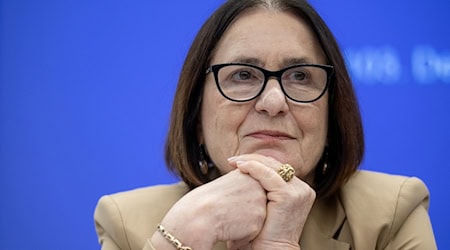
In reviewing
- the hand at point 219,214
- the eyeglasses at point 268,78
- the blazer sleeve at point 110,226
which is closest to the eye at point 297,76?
the eyeglasses at point 268,78

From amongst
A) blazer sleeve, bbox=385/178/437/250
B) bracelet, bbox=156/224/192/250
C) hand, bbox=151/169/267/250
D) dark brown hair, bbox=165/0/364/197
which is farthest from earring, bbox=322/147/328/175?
bracelet, bbox=156/224/192/250

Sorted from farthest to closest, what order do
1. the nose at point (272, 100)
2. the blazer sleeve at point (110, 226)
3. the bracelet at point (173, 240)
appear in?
the blazer sleeve at point (110, 226) < the nose at point (272, 100) < the bracelet at point (173, 240)

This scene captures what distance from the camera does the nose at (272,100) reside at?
3.80ft

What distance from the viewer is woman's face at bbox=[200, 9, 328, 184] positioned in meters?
1.19

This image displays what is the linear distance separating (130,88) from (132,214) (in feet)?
3.01

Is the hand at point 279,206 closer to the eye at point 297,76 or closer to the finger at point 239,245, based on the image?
the finger at point 239,245

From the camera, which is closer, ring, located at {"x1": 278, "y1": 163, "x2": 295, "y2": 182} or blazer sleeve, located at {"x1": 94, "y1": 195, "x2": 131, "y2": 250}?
ring, located at {"x1": 278, "y1": 163, "x2": 295, "y2": 182}

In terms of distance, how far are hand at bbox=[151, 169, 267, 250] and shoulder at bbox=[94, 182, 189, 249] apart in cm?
20

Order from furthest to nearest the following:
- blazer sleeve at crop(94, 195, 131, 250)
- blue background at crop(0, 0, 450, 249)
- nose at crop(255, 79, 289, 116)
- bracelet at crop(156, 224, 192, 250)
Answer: blue background at crop(0, 0, 450, 249) → blazer sleeve at crop(94, 195, 131, 250) → nose at crop(255, 79, 289, 116) → bracelet at crop(156, 224, 192, 250)

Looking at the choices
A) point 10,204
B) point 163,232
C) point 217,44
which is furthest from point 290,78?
point 10,204

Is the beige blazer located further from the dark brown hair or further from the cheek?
the cheek

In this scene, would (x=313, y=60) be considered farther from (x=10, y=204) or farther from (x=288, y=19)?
(x=10, y=204)

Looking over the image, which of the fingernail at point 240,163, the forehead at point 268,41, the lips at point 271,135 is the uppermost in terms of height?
the forehead at point 268,41

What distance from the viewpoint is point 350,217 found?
124 centimetres
